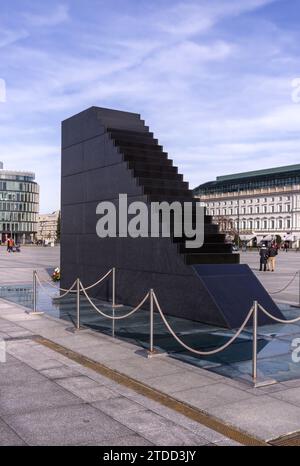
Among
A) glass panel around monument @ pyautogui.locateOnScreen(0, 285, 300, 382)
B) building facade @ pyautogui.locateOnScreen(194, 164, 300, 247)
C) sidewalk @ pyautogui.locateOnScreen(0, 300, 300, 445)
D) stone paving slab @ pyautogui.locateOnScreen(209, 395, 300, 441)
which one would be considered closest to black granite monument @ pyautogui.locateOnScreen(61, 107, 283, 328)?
glass panel around monument @ pyautogui.locateOnScreen(0, 285, 300, 382)

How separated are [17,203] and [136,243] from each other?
132m

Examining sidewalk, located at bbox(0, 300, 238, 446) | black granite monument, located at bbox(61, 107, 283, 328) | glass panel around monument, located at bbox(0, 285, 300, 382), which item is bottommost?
sidewalk, located at bbox(0, 300, 238, 446)

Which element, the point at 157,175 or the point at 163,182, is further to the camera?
the point at 157,175

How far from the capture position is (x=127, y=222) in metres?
13.5

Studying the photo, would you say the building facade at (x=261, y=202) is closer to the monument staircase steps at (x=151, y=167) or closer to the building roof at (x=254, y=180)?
the building roof at (x=254, y=180)

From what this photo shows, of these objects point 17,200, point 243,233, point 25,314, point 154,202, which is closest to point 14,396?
point 25,314

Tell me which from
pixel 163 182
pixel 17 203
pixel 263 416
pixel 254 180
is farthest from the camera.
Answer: pixel 254 180

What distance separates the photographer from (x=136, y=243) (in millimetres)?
13195

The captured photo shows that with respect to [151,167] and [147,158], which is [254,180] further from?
[151,167]

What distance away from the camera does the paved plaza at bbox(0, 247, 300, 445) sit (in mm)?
4965

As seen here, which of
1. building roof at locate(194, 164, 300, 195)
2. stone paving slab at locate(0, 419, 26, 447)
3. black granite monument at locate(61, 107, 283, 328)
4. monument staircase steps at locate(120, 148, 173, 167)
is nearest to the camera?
stone paving slab at locate(0, 419, 26, 447)

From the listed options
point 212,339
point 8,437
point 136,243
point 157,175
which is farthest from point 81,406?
point 157,175

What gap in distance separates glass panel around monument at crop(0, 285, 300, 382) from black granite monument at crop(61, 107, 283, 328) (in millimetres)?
590

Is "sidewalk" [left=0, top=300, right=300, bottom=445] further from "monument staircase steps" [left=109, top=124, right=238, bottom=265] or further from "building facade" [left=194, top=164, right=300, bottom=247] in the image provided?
"building facade" [left=194, top=164, right=300, bottom=247]
